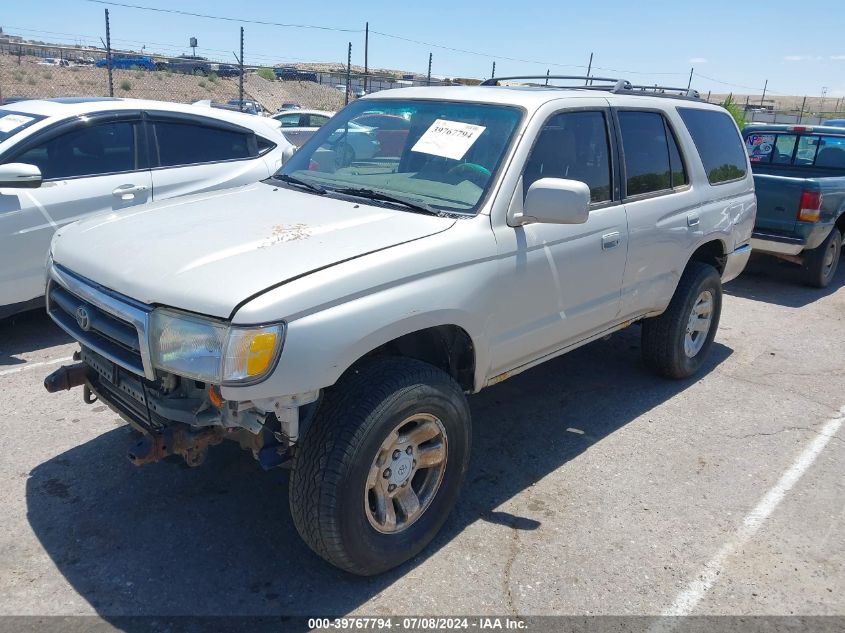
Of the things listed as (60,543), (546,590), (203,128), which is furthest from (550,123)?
(203,128)

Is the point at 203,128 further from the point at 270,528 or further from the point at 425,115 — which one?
the point at 270,528

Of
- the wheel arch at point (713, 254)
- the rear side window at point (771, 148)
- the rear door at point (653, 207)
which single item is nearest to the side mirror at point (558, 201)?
the rear door at point (653, 207)

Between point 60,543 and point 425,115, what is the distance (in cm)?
281

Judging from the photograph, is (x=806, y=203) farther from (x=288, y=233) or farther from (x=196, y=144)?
(x=288, y=233)

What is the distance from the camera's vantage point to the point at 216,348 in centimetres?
254

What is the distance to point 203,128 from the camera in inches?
251

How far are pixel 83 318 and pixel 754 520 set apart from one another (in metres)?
3.34

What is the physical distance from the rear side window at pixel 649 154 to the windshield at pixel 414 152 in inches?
38.7

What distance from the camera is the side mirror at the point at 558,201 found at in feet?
10.6

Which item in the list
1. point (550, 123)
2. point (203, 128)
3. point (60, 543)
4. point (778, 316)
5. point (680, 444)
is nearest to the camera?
point (60, 543)

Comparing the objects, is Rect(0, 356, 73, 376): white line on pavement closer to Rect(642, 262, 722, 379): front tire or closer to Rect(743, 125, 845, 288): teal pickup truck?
Rect(642, 262, 722, 379): front tire

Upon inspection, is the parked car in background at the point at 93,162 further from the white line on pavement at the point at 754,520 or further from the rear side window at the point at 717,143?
the white line on pavement at the point at 754,520

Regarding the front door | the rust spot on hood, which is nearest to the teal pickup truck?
the front door

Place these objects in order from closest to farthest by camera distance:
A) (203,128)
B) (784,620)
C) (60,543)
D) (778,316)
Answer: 1. (784,620)
2. (60,543)
3. (203,128)
4. (778,316)
